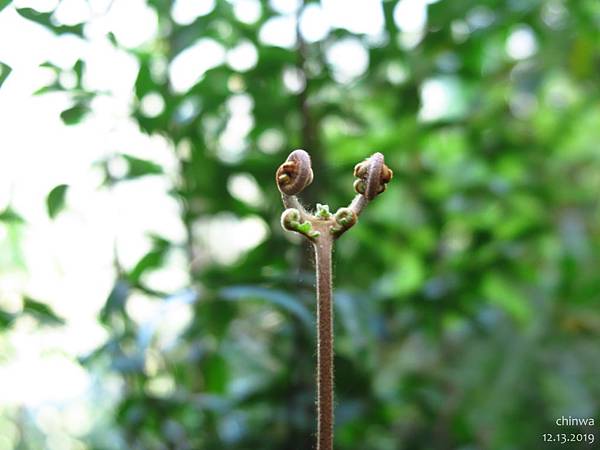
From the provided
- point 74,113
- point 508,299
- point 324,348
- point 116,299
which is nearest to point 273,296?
point 116,299

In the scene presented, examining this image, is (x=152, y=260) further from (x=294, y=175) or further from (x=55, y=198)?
(x=294, y=175)

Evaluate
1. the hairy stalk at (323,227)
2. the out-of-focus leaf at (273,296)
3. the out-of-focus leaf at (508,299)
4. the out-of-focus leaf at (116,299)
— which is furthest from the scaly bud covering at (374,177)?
the out-of-focus leaf at (508,299)

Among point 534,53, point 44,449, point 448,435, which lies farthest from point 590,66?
point 44,449

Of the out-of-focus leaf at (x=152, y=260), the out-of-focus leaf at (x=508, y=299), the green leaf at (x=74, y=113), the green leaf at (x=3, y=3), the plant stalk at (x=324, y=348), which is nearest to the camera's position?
the plant stalk at (x=324, y=348)

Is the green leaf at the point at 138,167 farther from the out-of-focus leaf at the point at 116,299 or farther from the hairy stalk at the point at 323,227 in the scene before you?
the hairy stalk at the point at 323,227

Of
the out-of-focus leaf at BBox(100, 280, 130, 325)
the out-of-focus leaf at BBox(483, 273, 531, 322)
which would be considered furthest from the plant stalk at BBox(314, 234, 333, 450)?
the out-of-focus leaf at BBox(483, 273, 531, 322)
